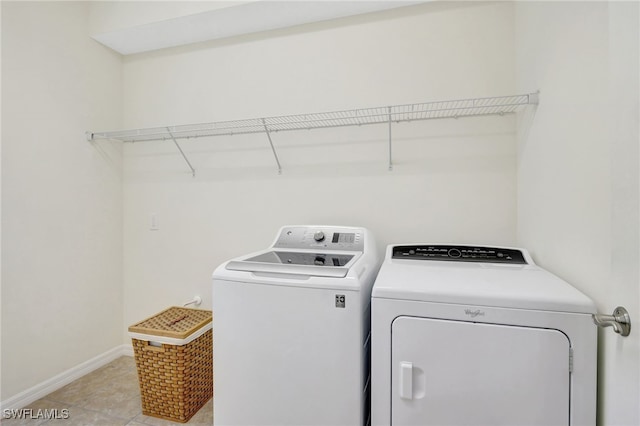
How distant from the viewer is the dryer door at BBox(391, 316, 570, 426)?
97cm

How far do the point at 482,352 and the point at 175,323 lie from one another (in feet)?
5.51

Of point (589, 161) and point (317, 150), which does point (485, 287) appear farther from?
point (317, 150)

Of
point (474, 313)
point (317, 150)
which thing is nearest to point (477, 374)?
point (474, 313)

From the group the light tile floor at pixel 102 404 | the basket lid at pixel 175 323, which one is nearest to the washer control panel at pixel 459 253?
the basket lid at pixel 175 323

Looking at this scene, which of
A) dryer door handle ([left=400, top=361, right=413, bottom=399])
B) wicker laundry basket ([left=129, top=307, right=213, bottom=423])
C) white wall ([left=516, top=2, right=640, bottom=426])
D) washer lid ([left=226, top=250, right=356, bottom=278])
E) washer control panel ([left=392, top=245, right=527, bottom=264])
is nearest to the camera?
white wall ([left=516, top=2, right=640, bottom=426])

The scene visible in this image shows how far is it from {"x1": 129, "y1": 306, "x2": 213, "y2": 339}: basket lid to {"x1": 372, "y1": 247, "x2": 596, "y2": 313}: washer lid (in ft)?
3.87

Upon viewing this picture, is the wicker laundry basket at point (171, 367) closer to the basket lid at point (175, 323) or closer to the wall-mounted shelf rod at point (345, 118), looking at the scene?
the basket lid at point (175, 323)

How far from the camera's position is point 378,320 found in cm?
113

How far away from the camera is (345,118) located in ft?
6.41

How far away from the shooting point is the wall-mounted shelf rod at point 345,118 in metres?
1.70

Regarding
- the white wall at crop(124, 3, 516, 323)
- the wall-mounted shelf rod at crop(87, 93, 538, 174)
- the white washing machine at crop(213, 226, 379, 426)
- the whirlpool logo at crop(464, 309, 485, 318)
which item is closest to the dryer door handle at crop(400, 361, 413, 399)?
the white washing machine at crop(213, 226, 379, 426)

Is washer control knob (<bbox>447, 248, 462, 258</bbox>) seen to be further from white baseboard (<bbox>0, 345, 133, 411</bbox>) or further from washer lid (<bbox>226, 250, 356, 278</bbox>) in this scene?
white baseboard (<bbox>0, 345, 133, 411</bbox>)

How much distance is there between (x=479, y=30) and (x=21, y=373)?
11.1ft

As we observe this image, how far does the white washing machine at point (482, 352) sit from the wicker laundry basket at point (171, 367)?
1.12 metres
